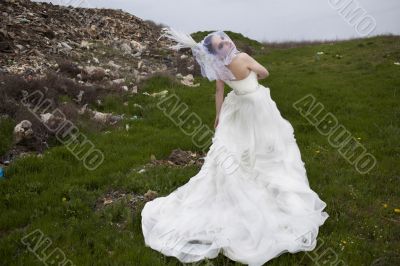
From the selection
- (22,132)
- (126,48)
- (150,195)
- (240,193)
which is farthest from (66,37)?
(240,193)

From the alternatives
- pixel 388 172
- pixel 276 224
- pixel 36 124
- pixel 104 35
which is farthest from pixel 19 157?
pixel 104 35

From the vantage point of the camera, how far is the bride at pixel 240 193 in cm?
572

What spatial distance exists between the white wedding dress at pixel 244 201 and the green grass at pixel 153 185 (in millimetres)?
215

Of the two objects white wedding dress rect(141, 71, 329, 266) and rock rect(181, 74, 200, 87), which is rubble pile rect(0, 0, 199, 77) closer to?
rock rect(181, 74, 200, 87)

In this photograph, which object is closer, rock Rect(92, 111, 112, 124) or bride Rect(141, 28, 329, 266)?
bride Rect(141, 28, 329, 266)

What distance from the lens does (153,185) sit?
7.82 metres

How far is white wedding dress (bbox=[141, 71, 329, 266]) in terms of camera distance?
5.70 m

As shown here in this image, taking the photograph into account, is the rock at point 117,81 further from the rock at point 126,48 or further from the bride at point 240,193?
the bride at point 240,193

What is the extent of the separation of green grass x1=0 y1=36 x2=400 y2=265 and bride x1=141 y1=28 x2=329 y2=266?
0.72ft

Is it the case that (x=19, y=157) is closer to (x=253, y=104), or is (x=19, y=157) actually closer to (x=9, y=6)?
(x=253, y=104)

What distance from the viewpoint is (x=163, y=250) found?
5.75 m

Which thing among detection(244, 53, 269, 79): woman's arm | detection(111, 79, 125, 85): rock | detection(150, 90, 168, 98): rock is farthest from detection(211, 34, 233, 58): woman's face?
detection(111, 79, 125, 85): rock

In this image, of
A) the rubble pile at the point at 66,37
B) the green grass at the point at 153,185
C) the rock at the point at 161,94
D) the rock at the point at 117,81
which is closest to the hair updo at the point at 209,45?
the green grass at the point at 153,185

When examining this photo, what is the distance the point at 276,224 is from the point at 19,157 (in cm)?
578
